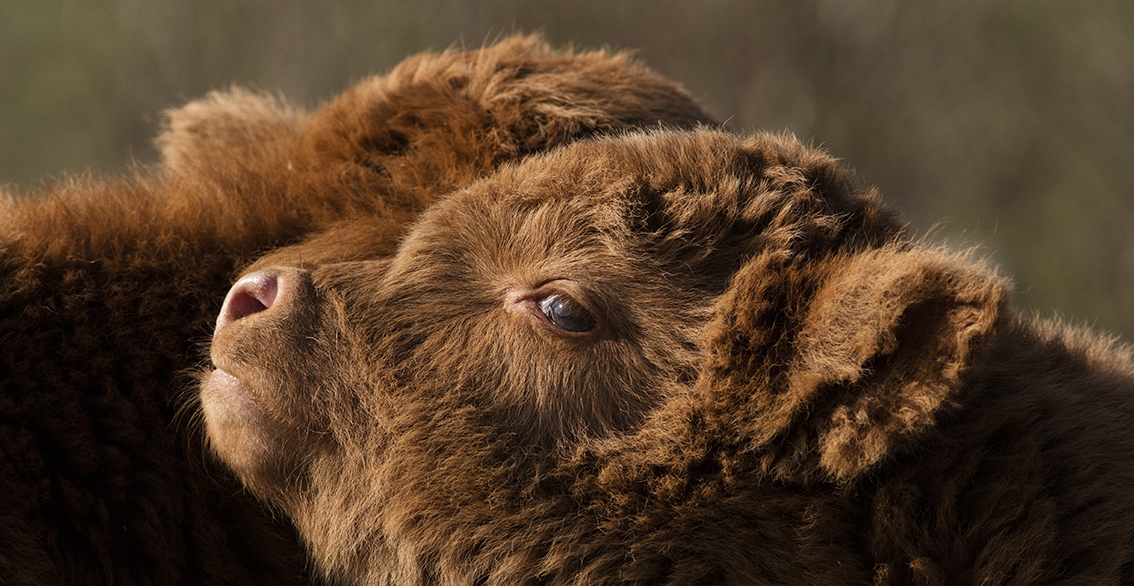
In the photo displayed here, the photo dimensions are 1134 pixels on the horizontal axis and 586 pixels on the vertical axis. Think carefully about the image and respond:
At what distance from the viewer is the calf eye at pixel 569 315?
11.0 feet

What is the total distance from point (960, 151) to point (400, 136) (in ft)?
42.8

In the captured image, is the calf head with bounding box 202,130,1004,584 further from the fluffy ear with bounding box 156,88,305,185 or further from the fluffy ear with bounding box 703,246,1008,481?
the fluffy ear with bounding box 156,88,305,185

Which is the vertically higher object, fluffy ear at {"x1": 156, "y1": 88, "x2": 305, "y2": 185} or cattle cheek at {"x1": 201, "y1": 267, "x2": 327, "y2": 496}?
fluffy ear at {"x1": 156, "y1": 88, "x2": 305, "y2": 185}

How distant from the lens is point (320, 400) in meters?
3.38

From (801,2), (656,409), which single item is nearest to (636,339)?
(656,409)

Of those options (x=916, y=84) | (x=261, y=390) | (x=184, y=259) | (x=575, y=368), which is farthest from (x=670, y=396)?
(x=916, y=84)

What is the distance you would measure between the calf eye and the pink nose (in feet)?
2.77

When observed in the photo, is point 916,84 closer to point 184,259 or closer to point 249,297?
point 184,259

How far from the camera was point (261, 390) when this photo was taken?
336 centimetres

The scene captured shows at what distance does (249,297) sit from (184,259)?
37cm

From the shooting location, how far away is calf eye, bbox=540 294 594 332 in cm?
335

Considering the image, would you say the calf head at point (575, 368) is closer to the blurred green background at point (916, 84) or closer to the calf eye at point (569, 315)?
the calf eye at point (569, 315)

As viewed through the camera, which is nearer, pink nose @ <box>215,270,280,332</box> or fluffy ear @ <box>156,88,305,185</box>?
pink nose @ <box>215,270,280,332</box>

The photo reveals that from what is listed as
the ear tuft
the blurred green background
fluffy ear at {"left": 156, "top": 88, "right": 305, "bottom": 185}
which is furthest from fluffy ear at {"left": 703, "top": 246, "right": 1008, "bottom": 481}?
the blurred green background
